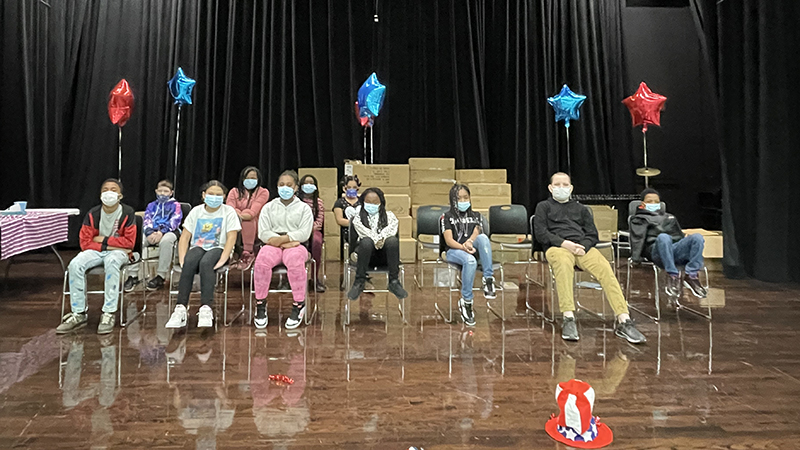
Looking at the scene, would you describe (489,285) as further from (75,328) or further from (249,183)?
(75,328)

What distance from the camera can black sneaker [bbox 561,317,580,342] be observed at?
3234 millimetres

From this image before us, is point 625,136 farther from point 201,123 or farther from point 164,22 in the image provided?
point 164,22

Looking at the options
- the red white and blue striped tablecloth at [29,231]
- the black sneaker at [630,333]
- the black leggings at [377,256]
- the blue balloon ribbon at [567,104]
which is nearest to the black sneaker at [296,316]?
the black leggings at [377,256]

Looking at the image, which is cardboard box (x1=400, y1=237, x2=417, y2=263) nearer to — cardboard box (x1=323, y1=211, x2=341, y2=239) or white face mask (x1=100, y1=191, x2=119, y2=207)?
cardboard box (x1=323, y1=211, x2=341, y2=239)

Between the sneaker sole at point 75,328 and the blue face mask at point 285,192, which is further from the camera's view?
the blue face mask at point 285,192

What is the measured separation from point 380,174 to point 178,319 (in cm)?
363

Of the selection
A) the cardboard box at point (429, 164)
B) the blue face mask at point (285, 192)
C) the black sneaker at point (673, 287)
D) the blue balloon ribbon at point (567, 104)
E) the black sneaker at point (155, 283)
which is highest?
the blue balloon ribbon at point (567, 104)

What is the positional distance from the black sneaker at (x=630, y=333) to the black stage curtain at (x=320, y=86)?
427cm

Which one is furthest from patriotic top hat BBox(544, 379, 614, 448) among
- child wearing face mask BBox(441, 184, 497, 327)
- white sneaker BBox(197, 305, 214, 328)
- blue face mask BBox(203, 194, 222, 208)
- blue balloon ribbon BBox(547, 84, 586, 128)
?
blue balloon ribbon BBox(547, 84, 586, 128)

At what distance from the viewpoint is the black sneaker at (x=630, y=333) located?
317 cm

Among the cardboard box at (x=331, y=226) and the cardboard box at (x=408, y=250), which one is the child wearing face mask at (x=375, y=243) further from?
the cardboard box at (x=331, y=226)

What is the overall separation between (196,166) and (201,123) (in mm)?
641

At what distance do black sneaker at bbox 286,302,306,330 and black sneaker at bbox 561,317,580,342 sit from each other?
1862 millimetres

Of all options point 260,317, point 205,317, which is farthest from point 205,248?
point 260,317
